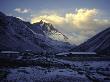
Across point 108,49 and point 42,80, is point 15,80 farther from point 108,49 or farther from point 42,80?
point 108,49

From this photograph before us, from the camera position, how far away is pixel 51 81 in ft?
122

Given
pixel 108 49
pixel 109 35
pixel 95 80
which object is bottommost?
pixel 95 80

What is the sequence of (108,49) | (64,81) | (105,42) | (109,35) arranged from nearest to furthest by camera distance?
(64,81) → (108,49) → (105,42) → (109,35)

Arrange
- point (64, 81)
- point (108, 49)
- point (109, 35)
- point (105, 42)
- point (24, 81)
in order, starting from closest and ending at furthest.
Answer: point (24, 81) < point (64, 81) < point (108, 49) < point (105, 42) < point (109, 35)

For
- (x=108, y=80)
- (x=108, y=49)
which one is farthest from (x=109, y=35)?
(x=108, y=80)

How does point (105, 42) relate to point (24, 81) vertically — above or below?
above

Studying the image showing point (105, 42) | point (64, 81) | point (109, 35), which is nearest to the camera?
point (64, 81)

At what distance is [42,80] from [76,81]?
6217mm

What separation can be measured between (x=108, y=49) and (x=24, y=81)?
424 ft

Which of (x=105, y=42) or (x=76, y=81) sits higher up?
(x=105, y=42)

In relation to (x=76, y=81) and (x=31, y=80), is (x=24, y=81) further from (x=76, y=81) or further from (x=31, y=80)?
(x=76, y=81)


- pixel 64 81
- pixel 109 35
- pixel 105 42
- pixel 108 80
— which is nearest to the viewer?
pixel 64 81

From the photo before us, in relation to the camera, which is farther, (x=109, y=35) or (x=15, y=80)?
(x=109, y=35)

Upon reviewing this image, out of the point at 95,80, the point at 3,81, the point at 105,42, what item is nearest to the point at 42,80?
the point at 3,81
